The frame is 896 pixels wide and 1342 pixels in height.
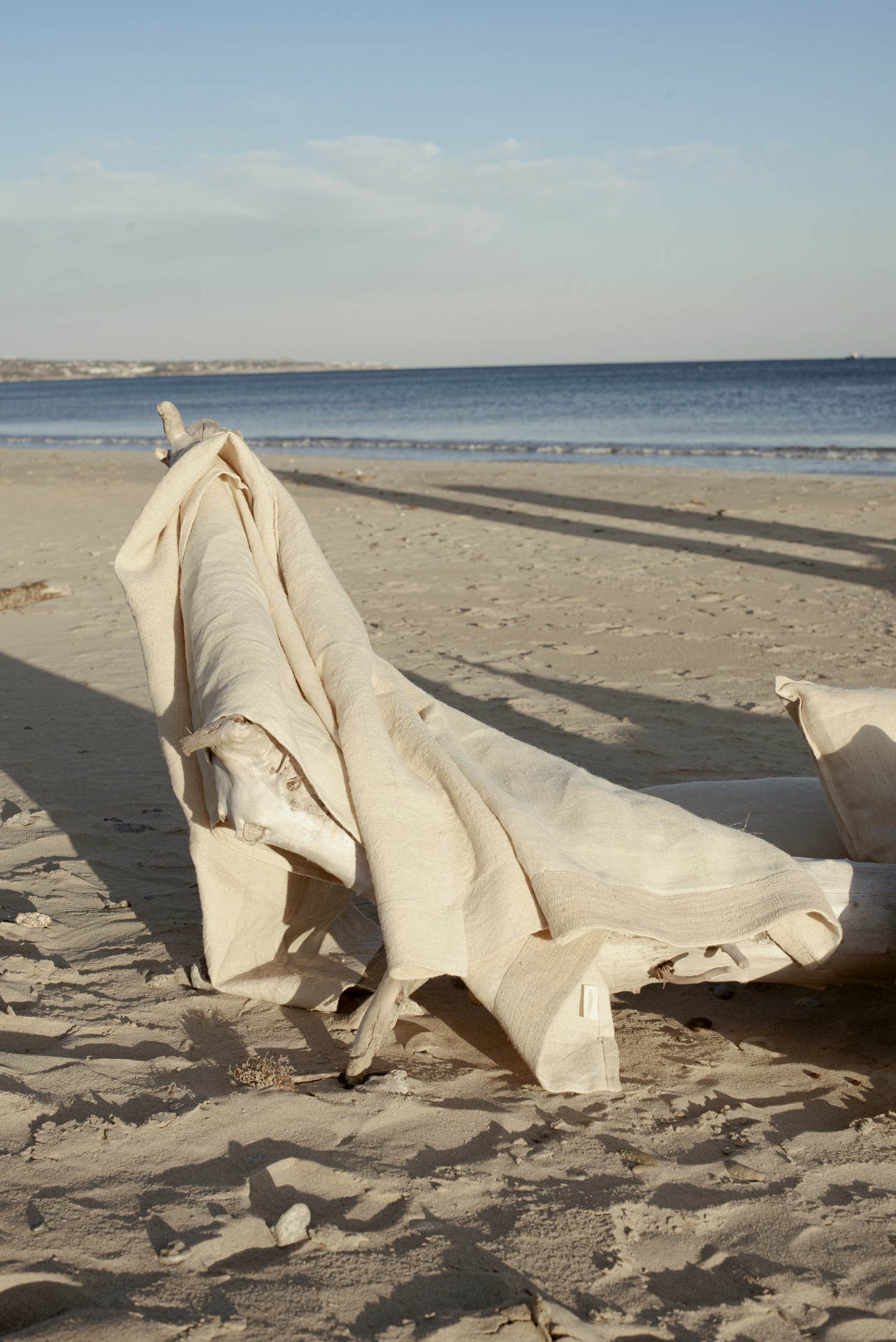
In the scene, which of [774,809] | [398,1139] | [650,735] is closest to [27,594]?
[650,735]

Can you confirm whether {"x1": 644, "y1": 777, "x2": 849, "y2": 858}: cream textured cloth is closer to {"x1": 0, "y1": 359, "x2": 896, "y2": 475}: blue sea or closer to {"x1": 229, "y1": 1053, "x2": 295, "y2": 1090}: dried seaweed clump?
{"x1": 229, "y1": 1053, "x2": 295, "y2": 1090}: dried seaweed clump

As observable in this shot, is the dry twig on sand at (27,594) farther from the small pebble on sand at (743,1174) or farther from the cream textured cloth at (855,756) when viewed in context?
the small pebble on sand at (743,1174)

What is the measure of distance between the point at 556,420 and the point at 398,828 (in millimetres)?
40856

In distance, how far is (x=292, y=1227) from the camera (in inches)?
78.9

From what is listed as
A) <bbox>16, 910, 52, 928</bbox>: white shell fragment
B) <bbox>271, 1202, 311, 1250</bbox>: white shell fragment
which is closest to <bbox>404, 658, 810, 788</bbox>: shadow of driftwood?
<bbox>16, 910, 52, 928</bbox>: white shell fragment

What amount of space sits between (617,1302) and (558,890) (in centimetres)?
88

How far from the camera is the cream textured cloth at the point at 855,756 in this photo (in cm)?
321

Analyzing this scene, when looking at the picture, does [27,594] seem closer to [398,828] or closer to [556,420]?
[398,828]

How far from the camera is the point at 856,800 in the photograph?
327 centimetres

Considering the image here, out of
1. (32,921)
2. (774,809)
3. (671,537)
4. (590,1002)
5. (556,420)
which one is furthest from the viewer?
(556,420)

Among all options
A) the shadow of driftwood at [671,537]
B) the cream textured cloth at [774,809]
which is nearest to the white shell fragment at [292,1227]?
the cream textured cloth at [774,809]

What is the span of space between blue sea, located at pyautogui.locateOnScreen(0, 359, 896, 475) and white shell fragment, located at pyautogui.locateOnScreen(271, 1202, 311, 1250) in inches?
810

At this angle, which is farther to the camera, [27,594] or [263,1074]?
[27,594]

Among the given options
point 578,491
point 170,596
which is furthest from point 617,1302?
point 578,491
